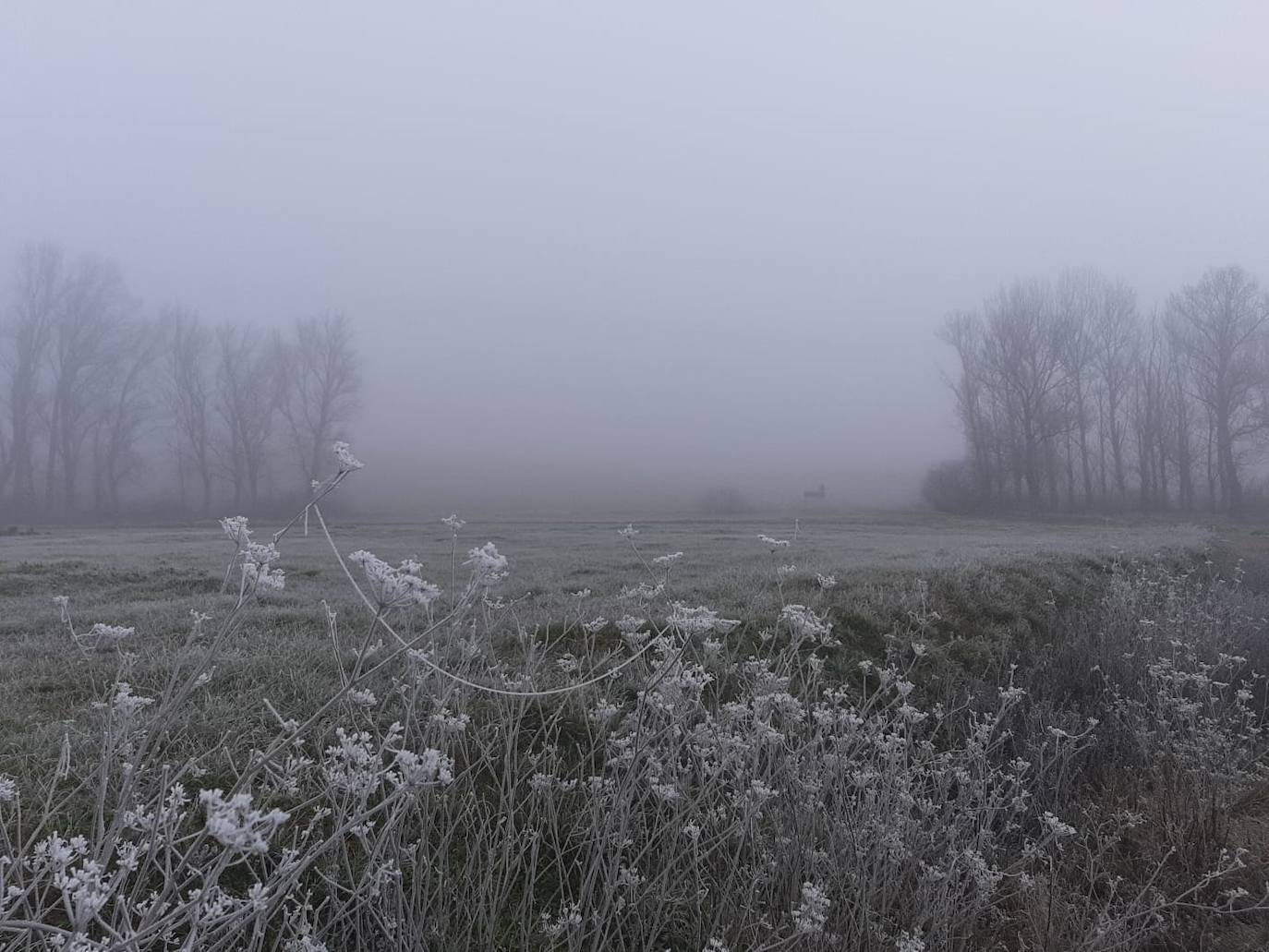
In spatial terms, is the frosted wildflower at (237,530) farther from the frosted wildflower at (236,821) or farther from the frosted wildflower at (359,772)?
the frosted wildflower at (236,821)

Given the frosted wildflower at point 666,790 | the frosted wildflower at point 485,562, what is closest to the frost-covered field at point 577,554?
the frosted wildflower at point 666,790

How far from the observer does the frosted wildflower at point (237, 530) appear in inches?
69.0

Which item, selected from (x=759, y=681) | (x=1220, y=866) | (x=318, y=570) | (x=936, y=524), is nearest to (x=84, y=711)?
(x=759, y=681)

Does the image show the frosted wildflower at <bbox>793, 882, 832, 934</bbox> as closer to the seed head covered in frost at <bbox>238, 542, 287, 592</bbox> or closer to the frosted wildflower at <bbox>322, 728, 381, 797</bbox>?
the frosted wildflower at <bbox>322, 728, 381, 797</bbox>

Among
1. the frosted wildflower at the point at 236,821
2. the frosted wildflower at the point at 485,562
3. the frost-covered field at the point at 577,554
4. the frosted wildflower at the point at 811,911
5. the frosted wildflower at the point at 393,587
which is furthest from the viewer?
the frost-covered field at the point at 577,554

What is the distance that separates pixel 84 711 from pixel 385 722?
5.17ft

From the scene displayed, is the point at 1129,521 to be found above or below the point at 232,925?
below

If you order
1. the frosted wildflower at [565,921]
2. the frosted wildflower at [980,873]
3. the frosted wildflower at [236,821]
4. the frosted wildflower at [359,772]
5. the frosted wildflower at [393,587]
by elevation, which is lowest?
the frosted wildflower at [980,873]

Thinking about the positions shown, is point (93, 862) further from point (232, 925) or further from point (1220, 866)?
point (1220, 866)

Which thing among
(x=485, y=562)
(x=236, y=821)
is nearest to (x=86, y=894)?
(x=236, y=821)

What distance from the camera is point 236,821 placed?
3.52ft

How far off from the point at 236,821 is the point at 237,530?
0.92 metres

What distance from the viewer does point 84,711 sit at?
147 inches

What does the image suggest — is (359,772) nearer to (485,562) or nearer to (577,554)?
(485,562)
